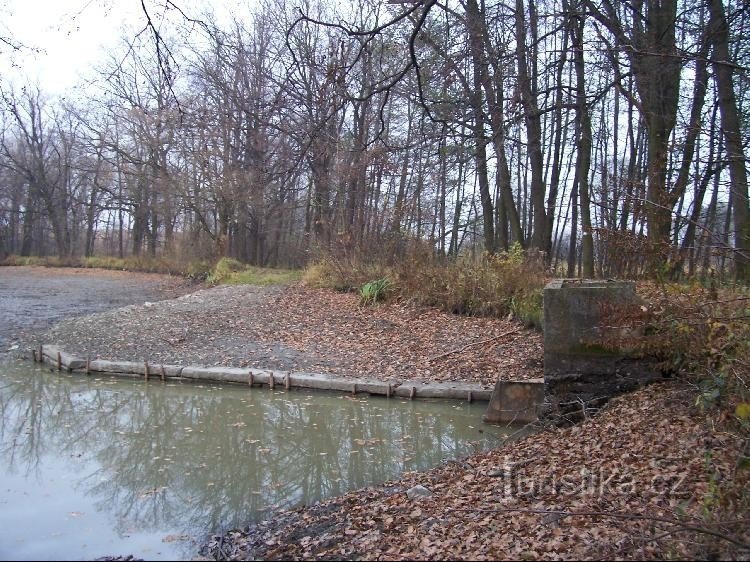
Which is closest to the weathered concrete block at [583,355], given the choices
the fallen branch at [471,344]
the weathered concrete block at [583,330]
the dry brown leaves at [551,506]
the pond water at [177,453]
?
the weathered concrete block at [583,330]

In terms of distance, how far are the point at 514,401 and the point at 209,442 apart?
4054 mm

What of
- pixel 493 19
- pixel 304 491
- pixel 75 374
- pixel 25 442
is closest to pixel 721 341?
pixel 304 491

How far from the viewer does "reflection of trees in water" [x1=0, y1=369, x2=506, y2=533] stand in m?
5.74

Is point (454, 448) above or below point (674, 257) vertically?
below

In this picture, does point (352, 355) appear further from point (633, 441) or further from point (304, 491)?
point (633, 441)

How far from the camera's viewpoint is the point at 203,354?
11.9 m

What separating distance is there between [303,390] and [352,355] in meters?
1.79

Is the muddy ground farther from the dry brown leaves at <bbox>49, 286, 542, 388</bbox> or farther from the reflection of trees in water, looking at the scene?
the reflection of trees in water

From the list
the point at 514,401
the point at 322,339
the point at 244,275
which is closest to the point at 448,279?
the point at 322,339

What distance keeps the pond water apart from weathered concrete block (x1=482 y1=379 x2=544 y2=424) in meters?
0.34

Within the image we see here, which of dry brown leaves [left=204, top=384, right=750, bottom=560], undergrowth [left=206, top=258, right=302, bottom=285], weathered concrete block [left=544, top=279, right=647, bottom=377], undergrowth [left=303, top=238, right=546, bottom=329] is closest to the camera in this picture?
dry brown leaves [left=204, top=384, right=750, bottom=560]

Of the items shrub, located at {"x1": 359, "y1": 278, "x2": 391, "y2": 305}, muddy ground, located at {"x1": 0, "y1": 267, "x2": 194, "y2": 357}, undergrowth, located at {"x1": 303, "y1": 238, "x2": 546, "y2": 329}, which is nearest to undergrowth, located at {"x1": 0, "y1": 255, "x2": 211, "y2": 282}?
muddy ground, located at {"x1": 0, "y1": 267, "x2": 194, "y2": 357}

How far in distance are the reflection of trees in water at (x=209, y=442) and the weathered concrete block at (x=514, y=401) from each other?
0.44 m

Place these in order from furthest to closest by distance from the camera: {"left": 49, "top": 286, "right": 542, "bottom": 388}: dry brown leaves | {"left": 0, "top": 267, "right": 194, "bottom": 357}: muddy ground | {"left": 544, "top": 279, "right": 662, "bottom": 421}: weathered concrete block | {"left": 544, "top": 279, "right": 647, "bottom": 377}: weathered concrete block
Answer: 1. {"left": 0, "top": 267, "right": 194, "bottom": 357}: muddy ground
2. {"left": 49, "top": 286, "right": 542, "bottom": 388}: dry brown leaves
3. {"left": 544, "top": 279, "right": 662, "bottom": 421}: weathered concrete block
4. {"left": 544, "top": 279, "right": 647, "bottom": 377}: weathered concrete block
